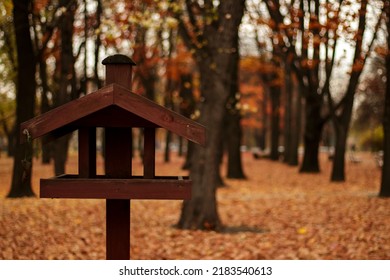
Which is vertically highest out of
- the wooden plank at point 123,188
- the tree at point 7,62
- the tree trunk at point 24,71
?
the tree at point 7,62

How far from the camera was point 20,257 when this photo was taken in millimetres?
8547

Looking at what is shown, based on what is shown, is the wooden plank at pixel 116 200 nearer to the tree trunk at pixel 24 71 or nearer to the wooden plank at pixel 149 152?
the wooden plank at pixel 149 152

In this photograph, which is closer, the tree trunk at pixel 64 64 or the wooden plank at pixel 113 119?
the wooden plank at pixel 113 119

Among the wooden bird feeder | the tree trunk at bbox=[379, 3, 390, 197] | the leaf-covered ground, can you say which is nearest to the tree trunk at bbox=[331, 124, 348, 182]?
the leaf-covered ground

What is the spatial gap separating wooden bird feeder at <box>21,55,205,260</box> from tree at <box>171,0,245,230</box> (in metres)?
5.91

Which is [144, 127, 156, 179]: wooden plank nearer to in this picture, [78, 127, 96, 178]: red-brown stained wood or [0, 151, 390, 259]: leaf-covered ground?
[78, 127, 96, 178]: red-brown stained wood

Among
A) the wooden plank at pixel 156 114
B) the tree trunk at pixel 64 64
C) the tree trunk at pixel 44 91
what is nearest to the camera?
the wooden plank at pixel 156 114

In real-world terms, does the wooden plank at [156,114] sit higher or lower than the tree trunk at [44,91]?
lower

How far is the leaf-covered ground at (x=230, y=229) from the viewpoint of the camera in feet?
30.0

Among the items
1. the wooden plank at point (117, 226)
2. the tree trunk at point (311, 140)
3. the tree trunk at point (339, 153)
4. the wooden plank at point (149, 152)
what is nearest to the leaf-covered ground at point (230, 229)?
the tree trunk at point (339, 153)

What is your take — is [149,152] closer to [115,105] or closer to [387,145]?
[115,105]

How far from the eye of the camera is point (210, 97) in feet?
36.1

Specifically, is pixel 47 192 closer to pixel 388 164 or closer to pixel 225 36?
pixel 225 36
